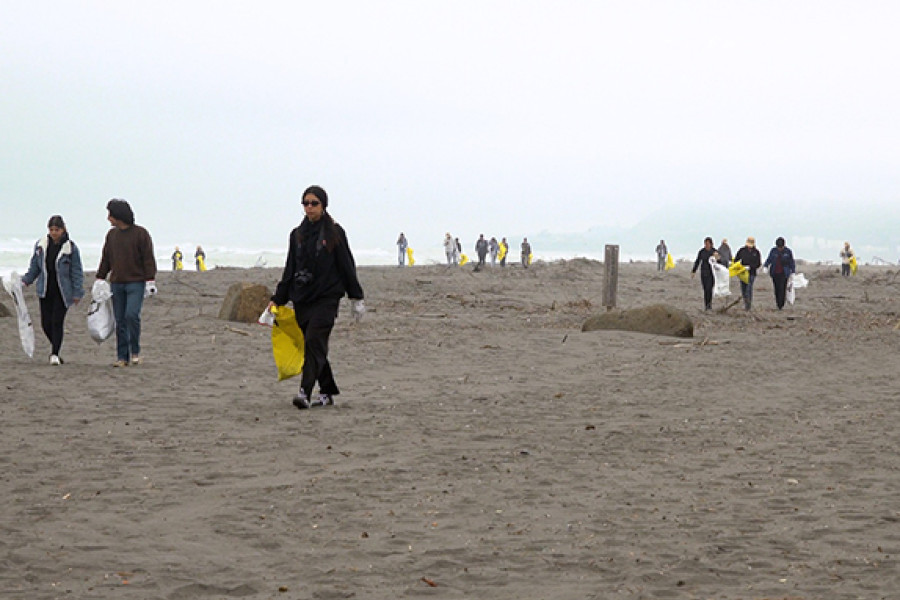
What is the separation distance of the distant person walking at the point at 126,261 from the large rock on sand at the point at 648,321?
7736 millimetres

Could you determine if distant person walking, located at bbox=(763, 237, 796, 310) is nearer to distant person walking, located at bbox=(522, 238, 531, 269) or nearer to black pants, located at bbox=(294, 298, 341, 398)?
black pants, located at bbox=(294, 298, 341, 398)

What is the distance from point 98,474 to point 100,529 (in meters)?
1.27

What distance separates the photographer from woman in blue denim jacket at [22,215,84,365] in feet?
37.7

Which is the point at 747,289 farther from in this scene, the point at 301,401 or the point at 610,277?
the point at 301,401

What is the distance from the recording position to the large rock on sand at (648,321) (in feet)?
53.3

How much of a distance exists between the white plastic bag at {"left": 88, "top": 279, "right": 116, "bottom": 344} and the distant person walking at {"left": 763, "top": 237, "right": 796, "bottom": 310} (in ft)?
50.2

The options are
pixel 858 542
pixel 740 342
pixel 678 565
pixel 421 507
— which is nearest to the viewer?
pixel 678 565

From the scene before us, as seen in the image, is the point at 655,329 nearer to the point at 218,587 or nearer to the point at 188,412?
the point at 188,412

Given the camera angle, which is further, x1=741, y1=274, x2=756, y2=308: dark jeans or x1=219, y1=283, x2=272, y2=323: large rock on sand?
x1=741, y1=274, x2=756, y2=308: dark jeans

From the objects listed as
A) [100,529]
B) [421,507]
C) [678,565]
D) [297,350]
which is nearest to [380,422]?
[297,350]

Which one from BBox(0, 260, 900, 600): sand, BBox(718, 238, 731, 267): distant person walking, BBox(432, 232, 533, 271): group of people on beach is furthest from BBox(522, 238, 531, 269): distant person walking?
BBox(0, 260, 900, 600): sand

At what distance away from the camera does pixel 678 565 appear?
4.61 m

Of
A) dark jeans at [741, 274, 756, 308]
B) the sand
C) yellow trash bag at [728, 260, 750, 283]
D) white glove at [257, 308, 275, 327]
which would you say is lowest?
the sand

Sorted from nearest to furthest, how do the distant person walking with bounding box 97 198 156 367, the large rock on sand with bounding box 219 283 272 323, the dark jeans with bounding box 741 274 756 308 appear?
the distant person walking with bounding box 97 198 156 367 < the large rock on sand with bounding box 219 283 272 323 < the dark jeans with bounding box 741 274 756 308
